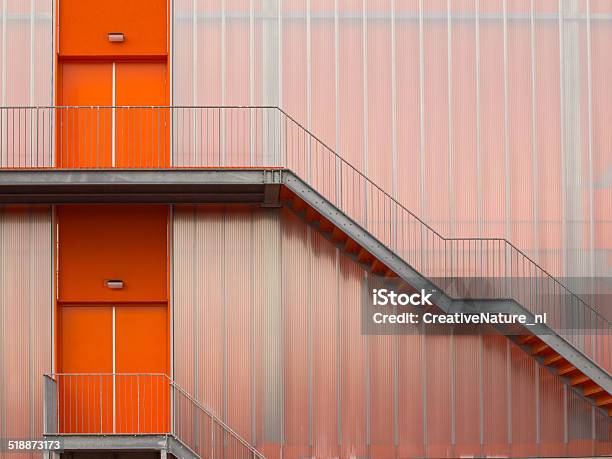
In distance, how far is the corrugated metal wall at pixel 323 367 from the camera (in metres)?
22.9

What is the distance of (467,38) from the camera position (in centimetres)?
2378

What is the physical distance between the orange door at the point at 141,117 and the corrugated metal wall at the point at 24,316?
88.1 inches

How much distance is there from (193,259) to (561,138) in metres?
8.57

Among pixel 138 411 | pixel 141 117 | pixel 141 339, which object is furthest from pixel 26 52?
pixel 138 411

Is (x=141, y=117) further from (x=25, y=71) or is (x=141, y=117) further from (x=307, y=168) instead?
(x=307, y=168)

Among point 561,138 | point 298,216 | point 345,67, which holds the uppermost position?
point 345,67

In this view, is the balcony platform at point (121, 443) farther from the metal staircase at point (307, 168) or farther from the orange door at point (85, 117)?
the orange door at point (85, 117)

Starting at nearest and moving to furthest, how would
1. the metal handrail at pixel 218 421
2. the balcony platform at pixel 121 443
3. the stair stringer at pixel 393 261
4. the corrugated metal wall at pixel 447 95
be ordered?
the balcony platform at pixel 121 443, the stair stringer at pixel 393 261, the metal handrail at pixel 218 421, the corrugated metal wall at pixel 447 95

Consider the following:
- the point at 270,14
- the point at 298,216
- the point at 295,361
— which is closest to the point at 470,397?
the point at 295,361

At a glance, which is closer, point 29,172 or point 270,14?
point 29,172

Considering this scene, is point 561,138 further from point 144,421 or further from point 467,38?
point 144,421

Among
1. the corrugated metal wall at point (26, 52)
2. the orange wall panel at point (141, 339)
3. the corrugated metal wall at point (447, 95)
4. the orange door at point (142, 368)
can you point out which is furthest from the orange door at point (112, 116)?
the orange door at point (142, 368)

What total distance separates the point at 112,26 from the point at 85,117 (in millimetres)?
2154

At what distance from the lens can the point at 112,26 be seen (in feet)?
78.0
